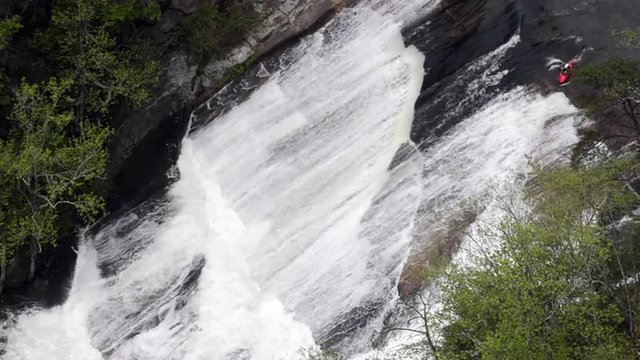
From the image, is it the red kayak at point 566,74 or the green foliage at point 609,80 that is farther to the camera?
the red kayak at point 566,74

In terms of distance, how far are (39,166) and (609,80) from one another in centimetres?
1926

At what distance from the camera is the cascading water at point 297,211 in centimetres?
2638

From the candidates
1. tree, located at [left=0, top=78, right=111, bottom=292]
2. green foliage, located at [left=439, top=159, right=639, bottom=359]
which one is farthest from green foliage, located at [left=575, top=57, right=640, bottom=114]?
tree, located at [left=0, top=78, right=111, bottom=292]

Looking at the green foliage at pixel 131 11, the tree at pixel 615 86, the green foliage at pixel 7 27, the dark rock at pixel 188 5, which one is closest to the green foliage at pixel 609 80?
the tree at pixel 615 86

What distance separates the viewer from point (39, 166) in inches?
1030

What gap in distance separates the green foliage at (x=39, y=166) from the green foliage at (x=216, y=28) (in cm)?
547

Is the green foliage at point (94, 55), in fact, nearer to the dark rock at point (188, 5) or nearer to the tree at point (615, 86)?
→ the dark rock at point (188, 5)

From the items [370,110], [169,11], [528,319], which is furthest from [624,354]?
[169,11]

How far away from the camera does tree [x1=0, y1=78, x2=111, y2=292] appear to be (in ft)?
85.0

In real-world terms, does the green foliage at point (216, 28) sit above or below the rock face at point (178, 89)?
above

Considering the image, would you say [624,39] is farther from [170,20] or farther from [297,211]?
[170,20]

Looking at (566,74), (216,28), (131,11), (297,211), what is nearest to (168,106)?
(216,28)

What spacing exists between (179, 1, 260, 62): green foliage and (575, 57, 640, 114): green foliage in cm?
1355

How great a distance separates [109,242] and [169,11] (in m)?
9.63
